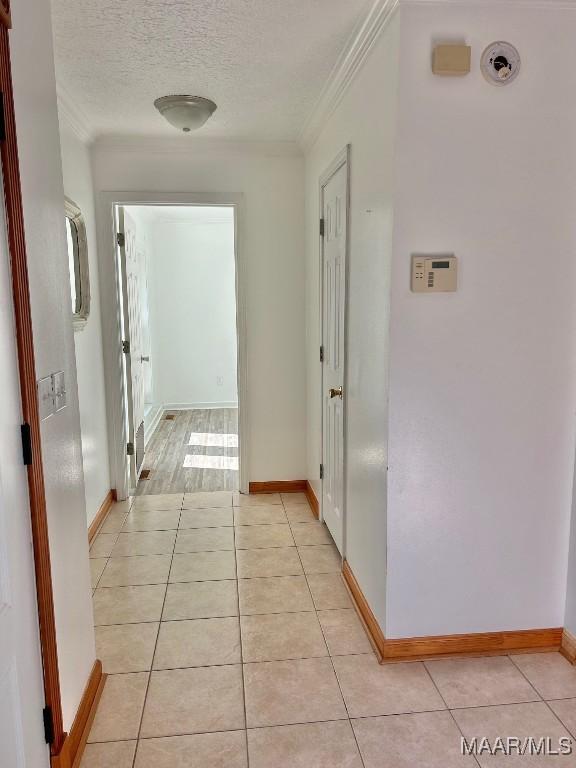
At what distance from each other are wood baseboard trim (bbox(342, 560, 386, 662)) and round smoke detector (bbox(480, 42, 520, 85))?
6.91 ft

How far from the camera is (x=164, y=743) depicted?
1.82m

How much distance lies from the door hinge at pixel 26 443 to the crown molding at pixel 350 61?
1.77m

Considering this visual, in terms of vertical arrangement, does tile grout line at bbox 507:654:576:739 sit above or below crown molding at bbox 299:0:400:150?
below

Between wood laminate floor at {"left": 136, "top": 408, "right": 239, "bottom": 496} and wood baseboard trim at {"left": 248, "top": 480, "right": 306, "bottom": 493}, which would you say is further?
wood laminate floor at {"left": 136, "top": 408, "right": 239, "bottom": 496}

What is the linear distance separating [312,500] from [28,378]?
271 centimetres

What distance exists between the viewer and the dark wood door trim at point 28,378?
134 centimetres

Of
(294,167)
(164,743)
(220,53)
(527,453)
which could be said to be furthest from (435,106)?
(164,743)

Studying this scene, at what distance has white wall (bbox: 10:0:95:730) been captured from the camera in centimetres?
152

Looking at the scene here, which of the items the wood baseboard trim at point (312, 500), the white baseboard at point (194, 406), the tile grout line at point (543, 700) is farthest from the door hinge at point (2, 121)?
the white baseboard at point (194, 406)

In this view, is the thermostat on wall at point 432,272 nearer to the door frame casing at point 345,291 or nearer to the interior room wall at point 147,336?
the door frame casing at point 345,291

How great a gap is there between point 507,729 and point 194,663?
1.16 m

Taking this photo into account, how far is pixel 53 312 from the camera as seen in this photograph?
1.70m

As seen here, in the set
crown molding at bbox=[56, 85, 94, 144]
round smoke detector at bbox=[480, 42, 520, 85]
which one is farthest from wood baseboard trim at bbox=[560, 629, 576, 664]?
crown molding at bbox=[56, 85, 94, 144]

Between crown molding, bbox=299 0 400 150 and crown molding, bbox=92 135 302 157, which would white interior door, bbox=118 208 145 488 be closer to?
crown molding, bbox=92 135 302 157
